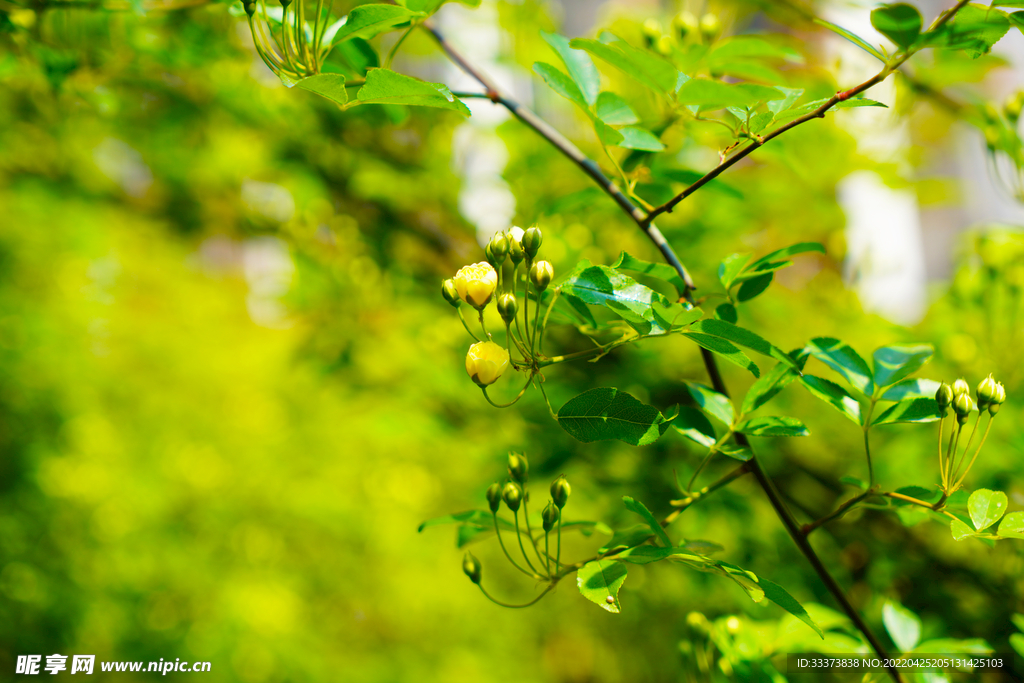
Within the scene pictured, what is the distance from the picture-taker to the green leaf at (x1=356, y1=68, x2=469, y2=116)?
0.29 meters

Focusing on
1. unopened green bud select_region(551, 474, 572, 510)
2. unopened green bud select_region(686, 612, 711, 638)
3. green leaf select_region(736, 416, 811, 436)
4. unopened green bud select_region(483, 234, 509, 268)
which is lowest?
unopened green bud select_region(686, 612, 711, 638)

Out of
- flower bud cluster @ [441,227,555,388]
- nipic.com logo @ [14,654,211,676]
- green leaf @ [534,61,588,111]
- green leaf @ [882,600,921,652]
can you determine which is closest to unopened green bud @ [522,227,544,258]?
flower bud cluster @ [441,227,555,388]

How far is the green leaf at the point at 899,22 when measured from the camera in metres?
0.27

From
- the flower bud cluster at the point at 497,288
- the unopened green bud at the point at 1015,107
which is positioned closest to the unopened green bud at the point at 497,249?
the flower bud cluster at the point at 497,288

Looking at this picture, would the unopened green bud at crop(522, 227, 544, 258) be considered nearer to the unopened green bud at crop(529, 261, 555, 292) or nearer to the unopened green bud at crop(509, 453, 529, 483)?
the unopened green bud at crop(529, 261, 555, 292)

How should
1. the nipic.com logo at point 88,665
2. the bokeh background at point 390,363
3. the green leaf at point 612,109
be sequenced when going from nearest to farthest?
the green leaf at point 612,109 → the bokeh background at point 390,363 → the nipic.com logo at point 88,665

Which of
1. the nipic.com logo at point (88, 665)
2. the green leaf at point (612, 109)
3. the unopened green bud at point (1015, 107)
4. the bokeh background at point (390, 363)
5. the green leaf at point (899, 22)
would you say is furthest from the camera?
the nipic.com logo at point (88, 665)

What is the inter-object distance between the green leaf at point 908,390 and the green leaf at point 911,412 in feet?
0.04

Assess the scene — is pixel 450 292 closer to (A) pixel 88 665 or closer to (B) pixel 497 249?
(B) pixel 497 249

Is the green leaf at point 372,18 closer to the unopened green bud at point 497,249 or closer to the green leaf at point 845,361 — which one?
the unopened green bud at point 497,249

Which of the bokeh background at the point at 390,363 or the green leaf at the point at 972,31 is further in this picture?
the bokeh background at the point at 390,363

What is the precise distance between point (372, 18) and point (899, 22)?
0.26 m

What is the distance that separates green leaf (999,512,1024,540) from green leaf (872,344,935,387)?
96 mm

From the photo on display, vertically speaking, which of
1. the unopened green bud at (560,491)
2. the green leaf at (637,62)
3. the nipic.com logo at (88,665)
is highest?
the green leaf at (637,62)
